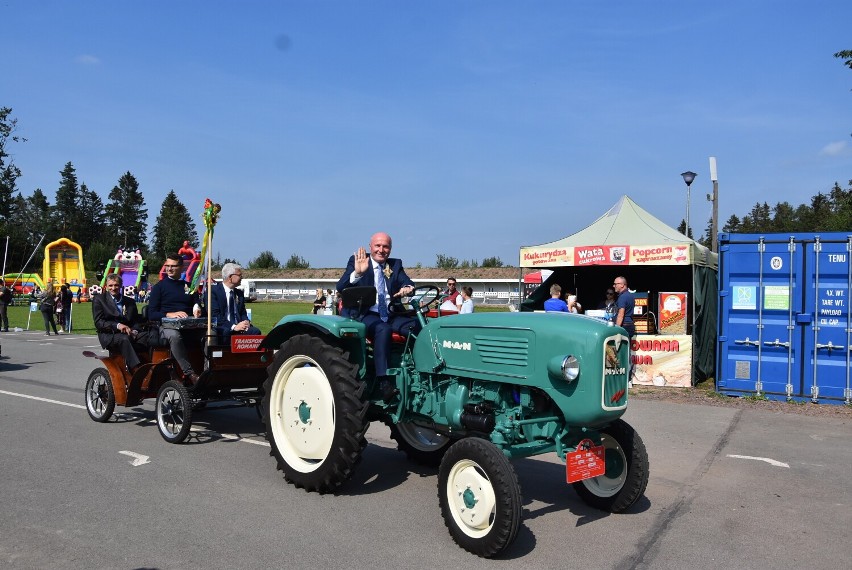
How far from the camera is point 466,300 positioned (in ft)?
42.1

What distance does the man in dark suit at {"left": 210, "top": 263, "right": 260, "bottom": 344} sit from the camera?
24.2 feet

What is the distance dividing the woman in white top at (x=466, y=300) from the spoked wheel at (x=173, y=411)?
6524 millimetres

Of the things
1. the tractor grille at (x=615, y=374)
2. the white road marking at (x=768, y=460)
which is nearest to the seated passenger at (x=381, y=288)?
the tractor grille at (x=615, y=374)

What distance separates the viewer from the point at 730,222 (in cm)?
A: 8162

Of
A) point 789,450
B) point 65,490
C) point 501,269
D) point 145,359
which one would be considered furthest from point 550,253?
point 501,269

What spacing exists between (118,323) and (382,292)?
3.77 metres

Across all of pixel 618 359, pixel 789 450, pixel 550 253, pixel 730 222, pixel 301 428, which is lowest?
pixel 789 450

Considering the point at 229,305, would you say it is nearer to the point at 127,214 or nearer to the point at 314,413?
the point at 314,413

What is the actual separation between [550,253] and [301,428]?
8882mm

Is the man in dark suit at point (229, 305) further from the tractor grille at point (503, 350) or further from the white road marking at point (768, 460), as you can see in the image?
the white road marking at point (768, 460)

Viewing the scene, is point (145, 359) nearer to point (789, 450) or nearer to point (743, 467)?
point (743, 467)

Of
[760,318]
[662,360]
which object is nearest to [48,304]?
[662,360]

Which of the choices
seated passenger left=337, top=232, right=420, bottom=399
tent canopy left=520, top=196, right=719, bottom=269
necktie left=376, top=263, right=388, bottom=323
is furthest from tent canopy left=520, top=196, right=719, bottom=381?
necktie left=376, top=263, right=388, bottom=323

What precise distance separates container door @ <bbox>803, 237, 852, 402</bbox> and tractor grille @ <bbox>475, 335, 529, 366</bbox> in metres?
7.79
